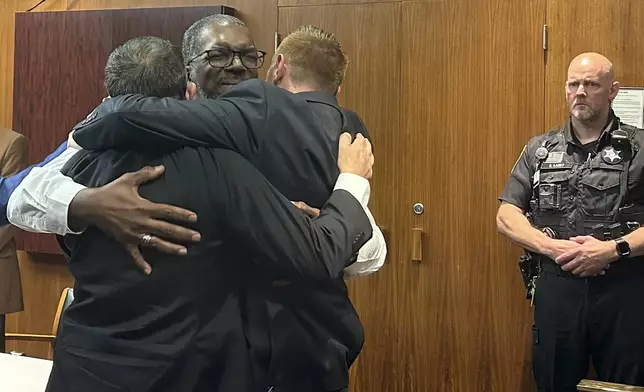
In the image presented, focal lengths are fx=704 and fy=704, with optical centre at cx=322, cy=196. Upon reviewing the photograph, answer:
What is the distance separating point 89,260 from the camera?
50.9 inches

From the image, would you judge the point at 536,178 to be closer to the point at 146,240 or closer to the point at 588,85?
the point at 588,85

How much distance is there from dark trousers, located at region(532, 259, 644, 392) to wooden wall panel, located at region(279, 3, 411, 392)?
799mm

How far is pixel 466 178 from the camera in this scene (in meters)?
3.44

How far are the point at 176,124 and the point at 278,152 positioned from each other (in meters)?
0.20

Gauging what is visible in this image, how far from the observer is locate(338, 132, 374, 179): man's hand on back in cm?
142

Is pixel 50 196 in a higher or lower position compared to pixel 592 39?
lower

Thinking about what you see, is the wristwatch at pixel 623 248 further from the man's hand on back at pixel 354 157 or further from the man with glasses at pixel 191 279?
the man with glasses at pixel 191 279

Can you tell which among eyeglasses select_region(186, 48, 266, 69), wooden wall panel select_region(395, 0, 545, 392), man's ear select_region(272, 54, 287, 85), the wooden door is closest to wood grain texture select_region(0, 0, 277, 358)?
the wooden door

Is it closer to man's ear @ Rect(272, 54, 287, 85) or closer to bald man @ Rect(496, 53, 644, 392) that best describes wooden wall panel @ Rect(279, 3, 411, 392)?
bald man @ Rect(496, 53, 644, 392)

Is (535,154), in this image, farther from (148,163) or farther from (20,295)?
(20,295)

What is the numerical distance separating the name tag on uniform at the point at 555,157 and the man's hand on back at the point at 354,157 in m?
1.80

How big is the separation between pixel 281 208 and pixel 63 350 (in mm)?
487

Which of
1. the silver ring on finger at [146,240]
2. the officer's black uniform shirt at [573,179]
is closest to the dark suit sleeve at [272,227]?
the silver ring on finger at [146,240]

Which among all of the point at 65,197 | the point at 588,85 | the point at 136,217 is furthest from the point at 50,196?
the point at 588,85
